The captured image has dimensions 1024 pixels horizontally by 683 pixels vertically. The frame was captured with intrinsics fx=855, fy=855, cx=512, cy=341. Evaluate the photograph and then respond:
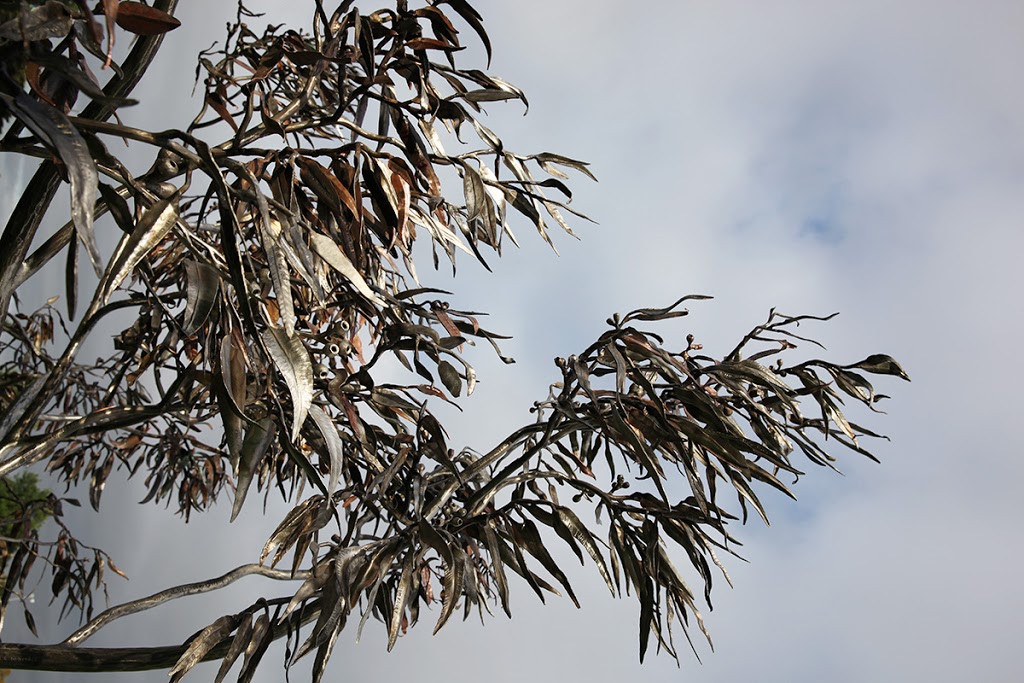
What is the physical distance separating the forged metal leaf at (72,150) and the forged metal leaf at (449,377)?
53cm

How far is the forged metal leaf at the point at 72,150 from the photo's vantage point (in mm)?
500

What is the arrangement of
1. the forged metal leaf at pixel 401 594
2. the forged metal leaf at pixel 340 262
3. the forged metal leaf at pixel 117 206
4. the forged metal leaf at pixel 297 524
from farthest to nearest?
the forged metal leaf at pixel 297 524 < the forged metal leaf at pixel 401 594 < the forged metal leaf at pixel 117 206 < the forged metal leaf at pixel 340 262

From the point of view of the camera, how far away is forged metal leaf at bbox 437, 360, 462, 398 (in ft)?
3.35

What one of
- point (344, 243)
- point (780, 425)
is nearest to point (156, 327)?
point (344, 243)

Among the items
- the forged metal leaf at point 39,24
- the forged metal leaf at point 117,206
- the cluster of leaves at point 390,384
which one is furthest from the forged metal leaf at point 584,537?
the forged metal leaf at point 39,24

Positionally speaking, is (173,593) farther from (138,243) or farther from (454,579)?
(138,243)

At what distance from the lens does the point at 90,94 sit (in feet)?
1.84

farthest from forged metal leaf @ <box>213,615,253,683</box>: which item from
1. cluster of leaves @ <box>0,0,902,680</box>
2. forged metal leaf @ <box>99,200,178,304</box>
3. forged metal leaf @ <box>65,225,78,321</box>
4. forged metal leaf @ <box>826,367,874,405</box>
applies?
forged metal leaf @ <box>826,367,874,405</box>

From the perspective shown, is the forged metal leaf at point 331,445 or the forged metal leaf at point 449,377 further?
the forged metal leaf at point 449,377

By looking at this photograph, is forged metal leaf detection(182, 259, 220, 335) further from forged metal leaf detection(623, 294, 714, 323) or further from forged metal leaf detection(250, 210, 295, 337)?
forged metal leaf detection(623, 294, 714, 323)

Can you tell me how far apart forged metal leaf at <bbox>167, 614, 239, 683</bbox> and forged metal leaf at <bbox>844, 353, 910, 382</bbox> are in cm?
80

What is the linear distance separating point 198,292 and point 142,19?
23 cm

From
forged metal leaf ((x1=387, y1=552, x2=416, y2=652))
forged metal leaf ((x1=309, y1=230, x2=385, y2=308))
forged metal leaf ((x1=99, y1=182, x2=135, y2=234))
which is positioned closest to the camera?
forged metal leaf ((x1=309, y1=230, x2=385, y2=308))

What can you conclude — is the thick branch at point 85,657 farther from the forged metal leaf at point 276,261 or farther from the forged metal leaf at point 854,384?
the forged metal leaf at point 854,384
